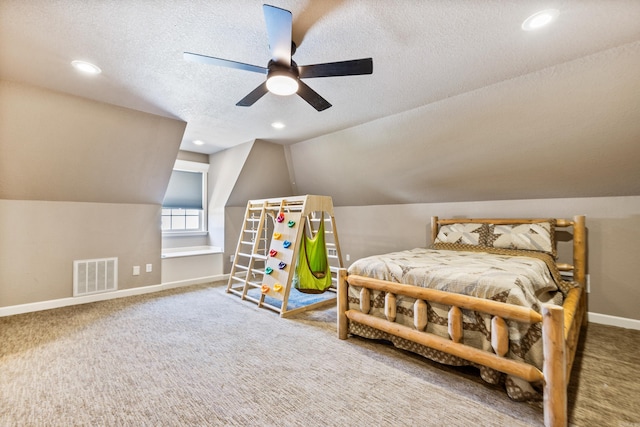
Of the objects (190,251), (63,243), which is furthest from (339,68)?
(190,251)

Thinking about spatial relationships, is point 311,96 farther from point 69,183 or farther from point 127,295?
point 127,295

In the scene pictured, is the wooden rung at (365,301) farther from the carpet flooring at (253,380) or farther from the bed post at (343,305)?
the carpet flooring at (253,380)

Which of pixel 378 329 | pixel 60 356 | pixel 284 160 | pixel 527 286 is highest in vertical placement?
pixel 284 160

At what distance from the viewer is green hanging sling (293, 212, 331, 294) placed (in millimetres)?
3611

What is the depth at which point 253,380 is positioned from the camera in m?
2.00

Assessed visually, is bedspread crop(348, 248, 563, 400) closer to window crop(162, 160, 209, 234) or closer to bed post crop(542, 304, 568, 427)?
bed post crop(542, 304, 568, 427)

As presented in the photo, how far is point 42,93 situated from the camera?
2.74 meters

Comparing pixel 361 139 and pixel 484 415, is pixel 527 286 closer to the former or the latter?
pixel 484 415

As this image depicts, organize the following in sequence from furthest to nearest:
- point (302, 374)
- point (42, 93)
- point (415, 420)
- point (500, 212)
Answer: point (500, 212) → point (42, 93) → point (302, 374) → point (415, 420)

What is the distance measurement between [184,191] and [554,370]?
5233mm

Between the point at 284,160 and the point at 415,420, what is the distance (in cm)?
426

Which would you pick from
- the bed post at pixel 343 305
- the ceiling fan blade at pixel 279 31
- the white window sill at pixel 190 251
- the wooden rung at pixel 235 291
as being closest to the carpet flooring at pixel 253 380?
the bed post at pixel 343 305

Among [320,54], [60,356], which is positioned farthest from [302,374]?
[320,54]

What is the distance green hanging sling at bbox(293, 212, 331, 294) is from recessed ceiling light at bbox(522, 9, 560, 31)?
2.68 meters
